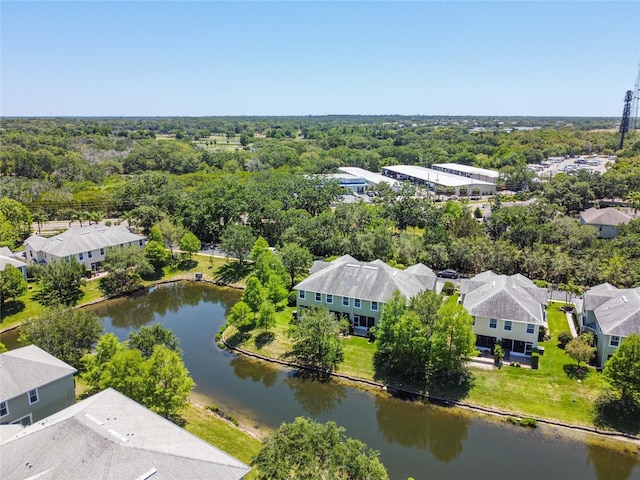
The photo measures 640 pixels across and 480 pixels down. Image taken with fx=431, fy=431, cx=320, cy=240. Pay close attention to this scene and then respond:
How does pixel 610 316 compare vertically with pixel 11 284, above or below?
above

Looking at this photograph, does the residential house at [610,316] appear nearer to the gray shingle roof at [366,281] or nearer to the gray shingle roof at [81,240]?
the gray shingle roof at [366,281]

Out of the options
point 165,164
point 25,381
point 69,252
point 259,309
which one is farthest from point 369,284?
point 165,164

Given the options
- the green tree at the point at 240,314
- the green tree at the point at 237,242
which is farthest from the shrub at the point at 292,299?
the green tree at the point at 237,242

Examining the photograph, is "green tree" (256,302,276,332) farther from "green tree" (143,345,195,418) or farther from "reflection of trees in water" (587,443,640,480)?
"reflection of trees in water" (587,443,640,480)

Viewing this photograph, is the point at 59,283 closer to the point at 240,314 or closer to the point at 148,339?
the point at 240,314

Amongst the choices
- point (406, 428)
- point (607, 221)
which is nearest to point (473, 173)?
point (607, 221)

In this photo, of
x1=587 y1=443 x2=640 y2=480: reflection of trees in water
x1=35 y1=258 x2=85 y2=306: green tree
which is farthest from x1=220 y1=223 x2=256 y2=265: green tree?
x1=587 y1=443 x2=640 y2=480: reflection of trees in water
